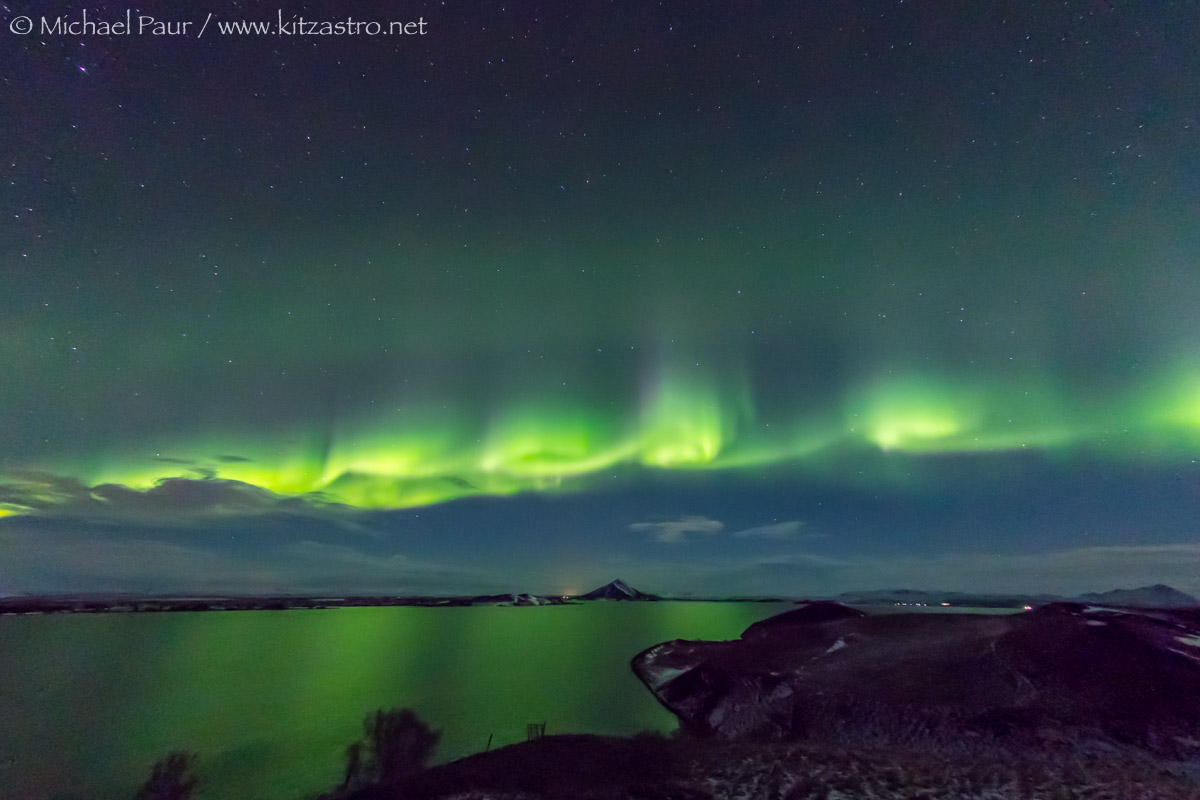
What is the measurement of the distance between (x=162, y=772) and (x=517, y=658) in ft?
156

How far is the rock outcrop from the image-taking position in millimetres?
27391

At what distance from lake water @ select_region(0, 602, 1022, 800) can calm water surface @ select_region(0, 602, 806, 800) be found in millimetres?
150

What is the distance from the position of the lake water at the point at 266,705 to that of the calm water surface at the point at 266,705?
0.49 ft

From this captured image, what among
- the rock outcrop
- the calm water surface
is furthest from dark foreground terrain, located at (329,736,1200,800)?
the calm water surface

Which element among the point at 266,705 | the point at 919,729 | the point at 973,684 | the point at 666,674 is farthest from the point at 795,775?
the point at 266,705

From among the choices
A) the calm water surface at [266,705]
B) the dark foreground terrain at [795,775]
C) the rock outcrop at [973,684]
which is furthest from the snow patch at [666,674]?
the dark foreground terrain at [795,775]

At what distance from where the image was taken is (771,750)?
26.3 metres

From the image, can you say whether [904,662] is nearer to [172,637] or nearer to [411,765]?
[411,765]

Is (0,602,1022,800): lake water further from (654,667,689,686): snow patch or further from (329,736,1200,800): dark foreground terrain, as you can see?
(329,736,1200,800): dark foreground terrain

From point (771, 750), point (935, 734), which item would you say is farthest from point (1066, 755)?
point (771, 750)

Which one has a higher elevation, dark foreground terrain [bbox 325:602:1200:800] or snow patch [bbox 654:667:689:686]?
dark foreground terrain [bbox 325:602:1200:800]

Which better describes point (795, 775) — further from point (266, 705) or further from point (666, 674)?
point (266, 705)

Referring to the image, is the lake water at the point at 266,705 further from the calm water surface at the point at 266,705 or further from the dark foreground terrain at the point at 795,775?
the dark foreground terrain at the point at 795,775

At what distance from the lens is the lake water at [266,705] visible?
27453mm
